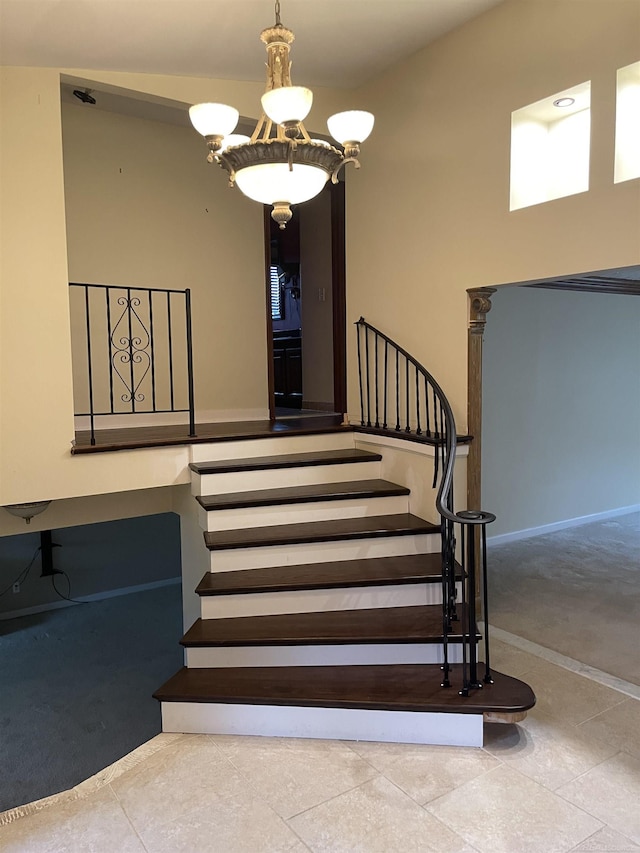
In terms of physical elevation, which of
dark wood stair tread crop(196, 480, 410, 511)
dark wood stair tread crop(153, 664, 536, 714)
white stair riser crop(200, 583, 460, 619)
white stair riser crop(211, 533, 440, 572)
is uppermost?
dark wood stair tread crop(196, 480, 410, 511)

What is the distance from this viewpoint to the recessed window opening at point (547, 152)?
3496 millimetres

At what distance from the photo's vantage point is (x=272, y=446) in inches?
174

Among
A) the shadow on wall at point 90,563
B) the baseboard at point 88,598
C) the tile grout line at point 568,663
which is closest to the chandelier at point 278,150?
the tile grout line at point 568,663

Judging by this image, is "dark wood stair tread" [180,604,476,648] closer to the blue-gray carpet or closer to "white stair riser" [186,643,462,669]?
"white stair riser" [186,643,462,669]

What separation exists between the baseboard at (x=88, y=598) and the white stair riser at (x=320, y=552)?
449 centimetres

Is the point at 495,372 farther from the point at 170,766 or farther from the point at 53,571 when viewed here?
the point at 53,571

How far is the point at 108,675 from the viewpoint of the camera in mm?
5414

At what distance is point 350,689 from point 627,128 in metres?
3.00

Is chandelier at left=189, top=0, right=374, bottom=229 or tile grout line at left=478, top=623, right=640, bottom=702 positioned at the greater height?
chandelier at left=189, top=0, right=374, bottom=229

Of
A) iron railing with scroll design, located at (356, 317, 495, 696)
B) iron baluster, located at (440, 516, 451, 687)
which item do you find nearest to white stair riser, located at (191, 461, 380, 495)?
iron railing with scroll design, located at (356, 317, 495, 696)

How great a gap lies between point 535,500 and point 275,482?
3.09m

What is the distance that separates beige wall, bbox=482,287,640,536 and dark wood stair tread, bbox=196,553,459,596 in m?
2.31

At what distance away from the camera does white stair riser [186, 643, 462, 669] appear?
310 cm

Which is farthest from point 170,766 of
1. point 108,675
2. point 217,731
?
point 108,675
